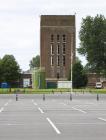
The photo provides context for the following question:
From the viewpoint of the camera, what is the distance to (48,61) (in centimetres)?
17125

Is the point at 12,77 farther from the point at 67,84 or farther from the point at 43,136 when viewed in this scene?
the point at 43,136

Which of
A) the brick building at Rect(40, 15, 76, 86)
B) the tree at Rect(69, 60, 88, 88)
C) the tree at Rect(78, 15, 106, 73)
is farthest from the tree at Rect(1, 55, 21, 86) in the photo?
the tree at Rect(78, 15, 106, 73)

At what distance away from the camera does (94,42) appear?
119 metres

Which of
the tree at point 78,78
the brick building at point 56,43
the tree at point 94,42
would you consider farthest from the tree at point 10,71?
the tree at point 94,42

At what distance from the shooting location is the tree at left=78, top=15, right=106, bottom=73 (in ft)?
391

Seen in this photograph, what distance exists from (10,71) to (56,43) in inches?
790

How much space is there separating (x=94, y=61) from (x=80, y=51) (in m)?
3.67

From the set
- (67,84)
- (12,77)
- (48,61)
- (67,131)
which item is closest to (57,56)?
(48,61)

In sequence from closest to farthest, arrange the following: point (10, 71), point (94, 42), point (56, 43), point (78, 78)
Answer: point (94, 42) → point (78, 78) → point (56, 43) → point (10, 71)

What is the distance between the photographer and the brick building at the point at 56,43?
171 metres

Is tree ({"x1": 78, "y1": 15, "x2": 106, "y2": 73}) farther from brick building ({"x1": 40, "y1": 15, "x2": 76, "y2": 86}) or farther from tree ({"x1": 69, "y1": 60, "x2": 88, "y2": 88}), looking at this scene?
brick building ({"x1": 40, "y1": 15, "x2": 76, "y2": 86})

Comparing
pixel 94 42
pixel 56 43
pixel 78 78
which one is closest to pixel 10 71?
pixel 56 43

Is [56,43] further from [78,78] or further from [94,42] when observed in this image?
[94,42]

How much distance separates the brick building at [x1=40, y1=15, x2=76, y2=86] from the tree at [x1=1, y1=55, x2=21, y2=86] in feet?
51.6
